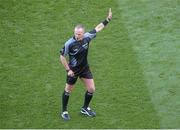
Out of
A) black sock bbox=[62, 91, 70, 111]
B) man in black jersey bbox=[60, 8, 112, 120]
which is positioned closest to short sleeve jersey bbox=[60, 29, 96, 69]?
man in black jersey bbox=[60, 8, 112, 120]

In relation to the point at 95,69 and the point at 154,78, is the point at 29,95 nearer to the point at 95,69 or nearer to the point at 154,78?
the point at 95,69

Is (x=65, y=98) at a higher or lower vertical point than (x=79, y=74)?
lower

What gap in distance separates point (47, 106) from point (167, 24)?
4856mm

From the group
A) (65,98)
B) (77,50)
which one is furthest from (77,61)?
(65,98)

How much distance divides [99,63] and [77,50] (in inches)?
109

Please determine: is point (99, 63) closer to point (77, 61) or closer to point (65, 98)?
point (65, 98)

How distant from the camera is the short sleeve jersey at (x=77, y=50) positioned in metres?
11.2

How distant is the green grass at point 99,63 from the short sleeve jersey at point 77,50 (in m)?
1.37

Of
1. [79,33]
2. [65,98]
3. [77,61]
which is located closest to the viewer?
[79,33]

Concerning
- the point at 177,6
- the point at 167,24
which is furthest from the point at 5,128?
the point at 177,6

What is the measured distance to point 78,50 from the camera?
11250 mm

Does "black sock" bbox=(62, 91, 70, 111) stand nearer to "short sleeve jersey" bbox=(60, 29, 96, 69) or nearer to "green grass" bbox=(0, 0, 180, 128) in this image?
"green grass" bbox=(0, 0, 180, 128)

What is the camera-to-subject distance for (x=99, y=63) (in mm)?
13953

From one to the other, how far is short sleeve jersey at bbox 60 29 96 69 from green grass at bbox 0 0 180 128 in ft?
4.49
